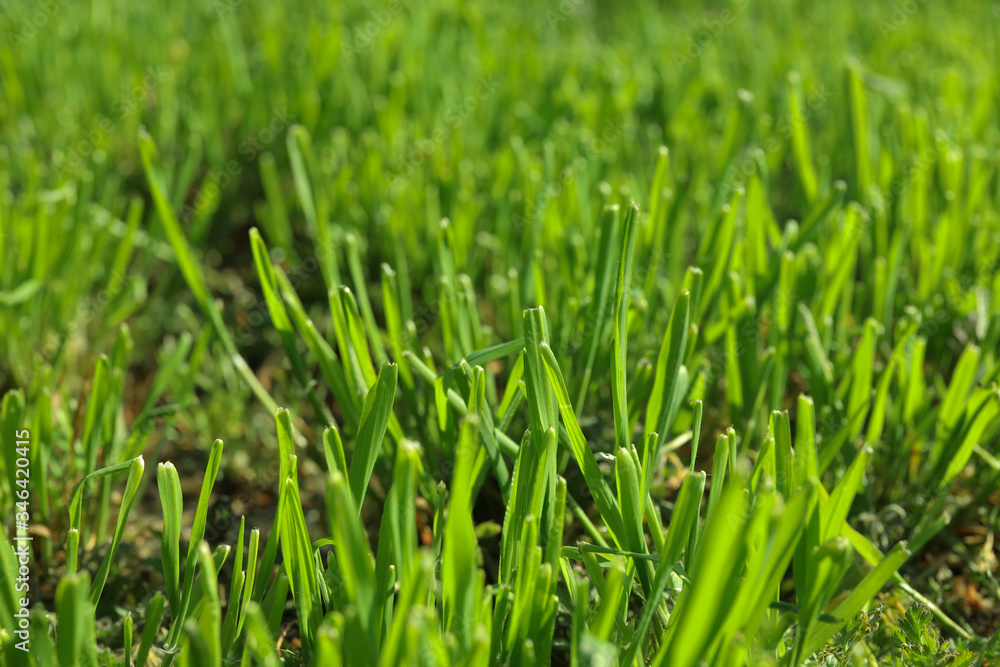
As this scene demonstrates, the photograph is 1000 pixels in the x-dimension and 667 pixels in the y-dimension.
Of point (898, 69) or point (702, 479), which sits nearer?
point (702, 479)

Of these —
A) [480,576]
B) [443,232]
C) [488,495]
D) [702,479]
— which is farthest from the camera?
[443,232]

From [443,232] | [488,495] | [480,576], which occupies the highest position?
[443,232]

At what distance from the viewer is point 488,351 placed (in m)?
1.09

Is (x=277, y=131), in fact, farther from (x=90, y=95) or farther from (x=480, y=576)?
(x=480, y=576)

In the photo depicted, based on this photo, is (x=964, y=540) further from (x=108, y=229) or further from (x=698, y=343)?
(x=108, y=229)

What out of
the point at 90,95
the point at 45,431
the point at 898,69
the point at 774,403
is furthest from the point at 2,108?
the point at 898,69

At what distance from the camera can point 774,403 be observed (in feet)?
4.37

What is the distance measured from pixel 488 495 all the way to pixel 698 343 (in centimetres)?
43

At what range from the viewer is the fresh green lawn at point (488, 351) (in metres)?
0.87

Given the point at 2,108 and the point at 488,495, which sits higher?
the point at 2,108

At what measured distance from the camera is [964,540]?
4.38ft

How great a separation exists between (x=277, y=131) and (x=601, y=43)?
1.55 meters

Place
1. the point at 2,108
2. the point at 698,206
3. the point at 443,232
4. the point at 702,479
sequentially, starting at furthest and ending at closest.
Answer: the point at 2,108 < the point at 698,206 < the point at 443,232 < the point at 702,479

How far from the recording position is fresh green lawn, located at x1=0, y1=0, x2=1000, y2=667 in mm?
867
